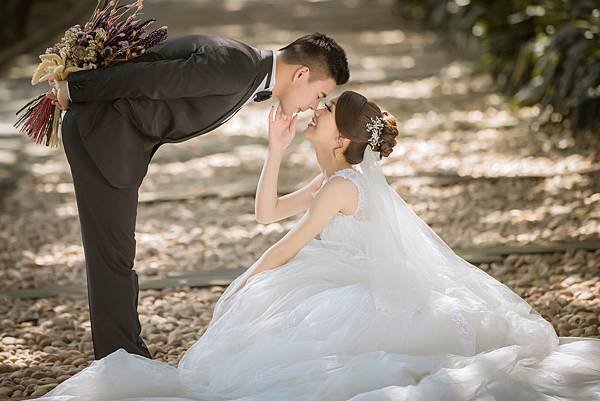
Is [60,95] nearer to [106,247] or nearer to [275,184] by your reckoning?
[106,247]

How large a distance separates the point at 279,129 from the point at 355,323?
2.38 ft

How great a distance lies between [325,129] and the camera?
3756mm

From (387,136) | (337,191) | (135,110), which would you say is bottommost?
(337,191)

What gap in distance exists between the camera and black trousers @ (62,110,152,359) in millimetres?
3576

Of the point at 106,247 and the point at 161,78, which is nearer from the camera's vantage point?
the point at 161,78

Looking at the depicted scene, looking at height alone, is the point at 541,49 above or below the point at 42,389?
above

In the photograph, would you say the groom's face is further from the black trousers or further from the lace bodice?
the black trousers

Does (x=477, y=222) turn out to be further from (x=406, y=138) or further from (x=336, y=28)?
(x=336, y=28)

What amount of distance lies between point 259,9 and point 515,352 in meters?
15.0

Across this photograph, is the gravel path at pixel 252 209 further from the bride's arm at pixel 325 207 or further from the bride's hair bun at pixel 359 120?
the bride's hair bun at pixel 359 120

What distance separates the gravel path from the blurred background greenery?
0.20m

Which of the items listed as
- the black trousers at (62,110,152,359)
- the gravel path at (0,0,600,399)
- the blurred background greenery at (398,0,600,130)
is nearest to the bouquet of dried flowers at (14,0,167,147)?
the black trousers at (62,110,152,359)

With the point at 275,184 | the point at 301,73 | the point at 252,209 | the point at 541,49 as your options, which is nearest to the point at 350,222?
the point at 275,184

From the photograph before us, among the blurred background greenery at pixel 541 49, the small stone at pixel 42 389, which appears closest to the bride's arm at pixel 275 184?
the small stone at pixel 42 389
